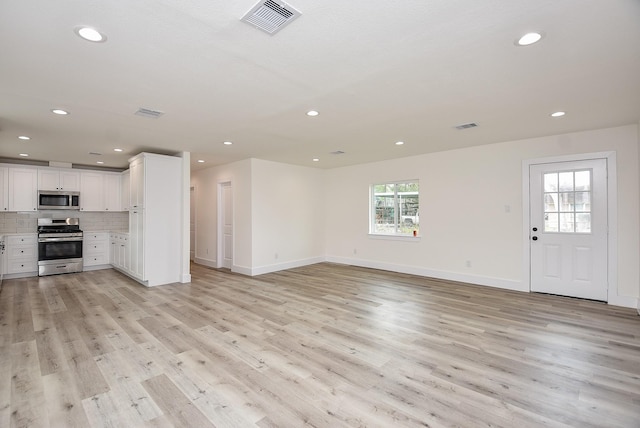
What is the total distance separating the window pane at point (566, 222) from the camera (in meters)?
4.66

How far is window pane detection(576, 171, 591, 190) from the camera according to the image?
4.52 m

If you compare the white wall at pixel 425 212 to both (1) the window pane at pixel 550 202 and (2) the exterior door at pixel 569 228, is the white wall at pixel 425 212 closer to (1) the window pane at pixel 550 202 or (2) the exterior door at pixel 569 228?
(2) the exterior door at pixel 569 228

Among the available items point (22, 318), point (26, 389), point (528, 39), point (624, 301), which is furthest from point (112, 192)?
point (624, 301)

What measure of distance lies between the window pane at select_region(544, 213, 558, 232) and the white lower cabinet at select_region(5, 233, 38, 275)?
974cm

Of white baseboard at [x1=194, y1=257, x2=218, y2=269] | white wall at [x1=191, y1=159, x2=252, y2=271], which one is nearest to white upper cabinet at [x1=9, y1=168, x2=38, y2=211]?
white wall at [x1=191, y1=159, x2=252, y2=271]

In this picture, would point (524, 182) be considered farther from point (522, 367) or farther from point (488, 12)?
point (488, 12)

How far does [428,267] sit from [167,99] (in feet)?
17.6

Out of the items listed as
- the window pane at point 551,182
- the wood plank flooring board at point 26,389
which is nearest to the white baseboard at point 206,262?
the wood plank flooring board at point 26,389

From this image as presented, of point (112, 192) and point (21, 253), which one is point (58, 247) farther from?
point (112, 192)

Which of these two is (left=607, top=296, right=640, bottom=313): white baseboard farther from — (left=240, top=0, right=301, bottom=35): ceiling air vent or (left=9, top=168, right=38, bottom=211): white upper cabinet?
(left=9, top=168, right=38, bottom=211): white upper cabinet

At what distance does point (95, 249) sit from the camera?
22.8ft

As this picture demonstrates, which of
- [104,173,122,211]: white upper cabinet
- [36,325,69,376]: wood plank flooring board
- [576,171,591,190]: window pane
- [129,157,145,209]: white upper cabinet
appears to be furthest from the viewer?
[104,173,122,211]: white upper cabinet

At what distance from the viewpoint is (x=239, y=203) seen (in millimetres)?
6621

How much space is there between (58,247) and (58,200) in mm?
1042
